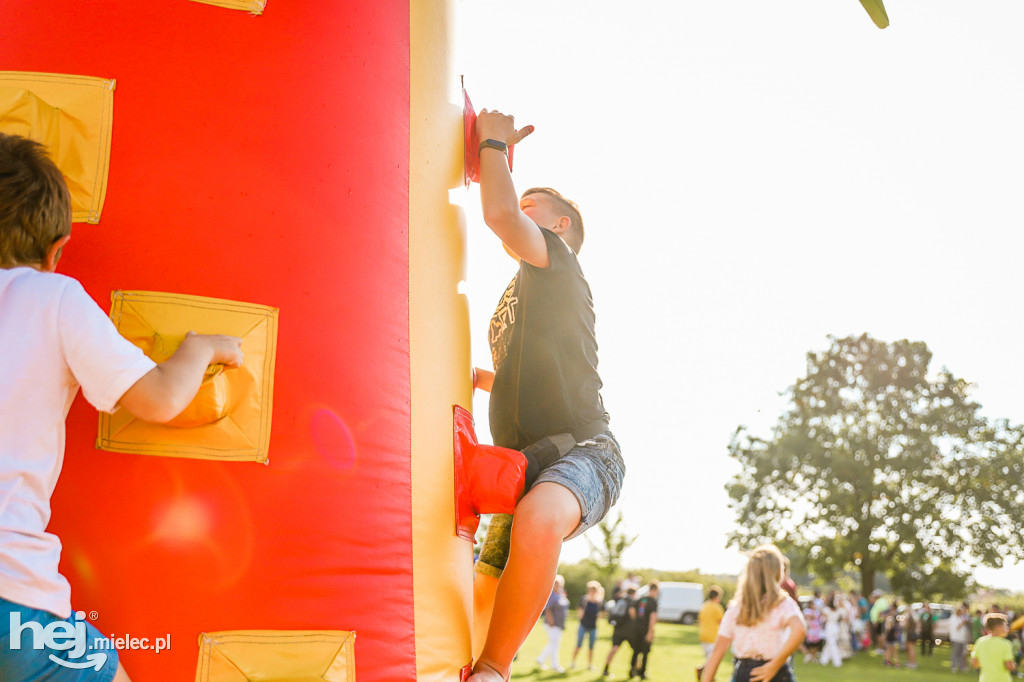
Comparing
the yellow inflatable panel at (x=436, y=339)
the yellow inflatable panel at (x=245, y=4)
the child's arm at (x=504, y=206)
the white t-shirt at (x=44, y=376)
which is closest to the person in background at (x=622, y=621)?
the yellow inflatable panel at (x=436, y=339)

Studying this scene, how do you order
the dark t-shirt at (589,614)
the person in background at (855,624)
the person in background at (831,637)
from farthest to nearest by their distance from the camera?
the person in background at (855,624)
the person in background at (831,637)
the dark t-shirt at (589,614)

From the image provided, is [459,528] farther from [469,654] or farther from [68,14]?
[68,14]

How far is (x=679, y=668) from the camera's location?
15578 mm

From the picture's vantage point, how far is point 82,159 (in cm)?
222

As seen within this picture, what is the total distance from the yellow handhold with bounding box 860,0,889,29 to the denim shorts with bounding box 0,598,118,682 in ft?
10.4

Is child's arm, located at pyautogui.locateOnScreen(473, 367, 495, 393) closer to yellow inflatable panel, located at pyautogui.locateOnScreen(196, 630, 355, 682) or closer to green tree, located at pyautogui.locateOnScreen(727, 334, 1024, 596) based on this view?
yellow inflatable panel, located at pyautogui.locateOnScreen(196, 630, 355, 682)

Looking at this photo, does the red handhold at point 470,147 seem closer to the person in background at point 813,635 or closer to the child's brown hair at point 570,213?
the child's brown hair at point 570,213

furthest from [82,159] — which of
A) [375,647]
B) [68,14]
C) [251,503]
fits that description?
[375,647]

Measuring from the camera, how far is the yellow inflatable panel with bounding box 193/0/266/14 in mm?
2421

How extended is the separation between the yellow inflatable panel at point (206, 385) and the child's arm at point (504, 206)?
835 mm

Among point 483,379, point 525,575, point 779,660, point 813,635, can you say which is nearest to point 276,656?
point 525,575

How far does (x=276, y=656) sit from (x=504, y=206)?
1.53 meters

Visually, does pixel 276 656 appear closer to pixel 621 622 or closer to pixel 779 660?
pixel 779 660

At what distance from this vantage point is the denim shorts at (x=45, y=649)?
1.49 m
